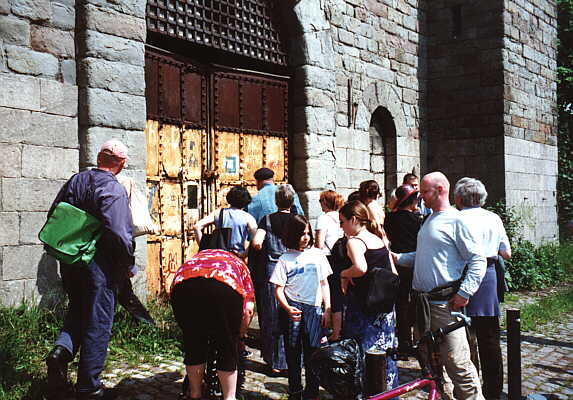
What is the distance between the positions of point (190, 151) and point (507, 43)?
640 cm

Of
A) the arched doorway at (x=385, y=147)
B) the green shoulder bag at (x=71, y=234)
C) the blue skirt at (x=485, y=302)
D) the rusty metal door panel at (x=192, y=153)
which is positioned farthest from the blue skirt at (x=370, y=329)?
the arched doorway at (x=385, y=147)

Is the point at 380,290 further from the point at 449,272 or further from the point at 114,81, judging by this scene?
the point at 114,81

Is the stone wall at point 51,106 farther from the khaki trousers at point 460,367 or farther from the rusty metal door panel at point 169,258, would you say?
the khaki trousers at point 460,367

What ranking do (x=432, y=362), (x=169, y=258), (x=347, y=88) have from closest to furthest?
(x=432, y=362) < (x=169, y=258) < (x=347, y=88)

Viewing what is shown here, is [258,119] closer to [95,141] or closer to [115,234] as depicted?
[95,141]

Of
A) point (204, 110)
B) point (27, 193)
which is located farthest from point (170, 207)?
point (27, 193)

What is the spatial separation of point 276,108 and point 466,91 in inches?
172

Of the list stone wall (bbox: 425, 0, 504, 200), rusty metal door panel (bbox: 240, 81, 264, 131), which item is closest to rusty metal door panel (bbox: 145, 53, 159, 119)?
rusty metal door panel (bbox: 240, 81, 264, 131)

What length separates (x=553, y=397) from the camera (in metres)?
3.97

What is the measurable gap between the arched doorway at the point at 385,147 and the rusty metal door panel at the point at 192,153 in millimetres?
3669

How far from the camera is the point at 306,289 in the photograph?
146 inches

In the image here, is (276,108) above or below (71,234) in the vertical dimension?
above

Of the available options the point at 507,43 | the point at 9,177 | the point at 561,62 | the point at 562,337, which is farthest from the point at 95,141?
the point at 561,62

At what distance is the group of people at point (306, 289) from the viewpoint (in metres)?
3.20
